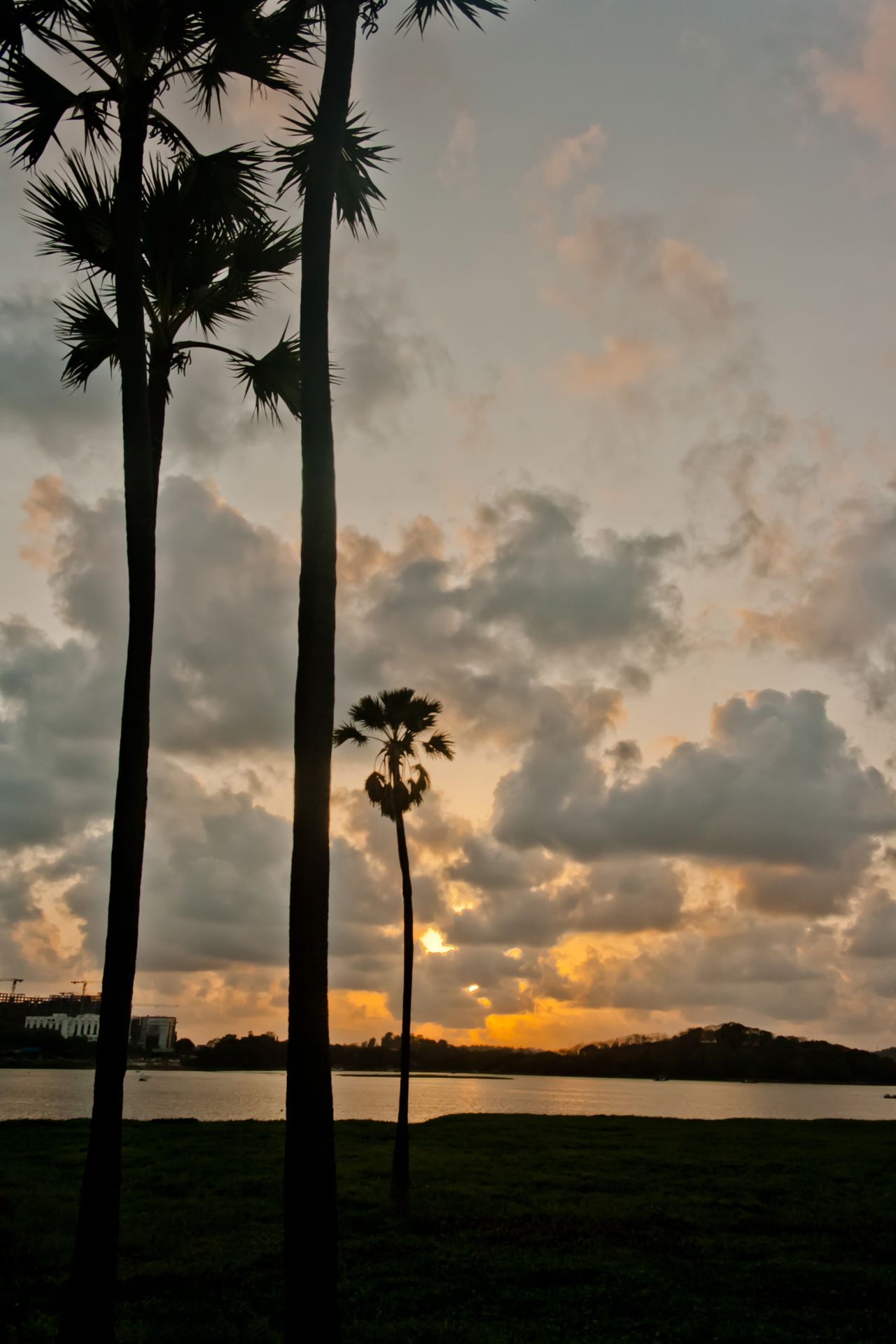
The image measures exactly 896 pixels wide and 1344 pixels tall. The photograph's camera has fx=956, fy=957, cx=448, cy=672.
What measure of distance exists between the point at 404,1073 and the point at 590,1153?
16.4 meters

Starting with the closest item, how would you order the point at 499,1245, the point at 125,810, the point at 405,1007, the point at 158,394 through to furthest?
the point at 125,810
the point at 158,394
the point at 499,1245
the point at 405,1007

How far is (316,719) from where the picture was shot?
8.93m

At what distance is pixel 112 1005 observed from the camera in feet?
33.9

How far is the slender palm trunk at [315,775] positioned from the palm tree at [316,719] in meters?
0.01

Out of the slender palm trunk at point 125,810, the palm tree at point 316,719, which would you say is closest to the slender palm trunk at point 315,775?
the palm tree at point 316,719

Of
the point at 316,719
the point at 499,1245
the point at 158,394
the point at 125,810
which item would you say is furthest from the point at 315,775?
the point at 499,1245

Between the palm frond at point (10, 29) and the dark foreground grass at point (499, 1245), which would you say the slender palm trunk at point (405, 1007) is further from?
the palm frond at point (10, 29)

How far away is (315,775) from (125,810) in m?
3.27

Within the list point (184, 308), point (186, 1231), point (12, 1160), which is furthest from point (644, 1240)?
point (12, 1160)

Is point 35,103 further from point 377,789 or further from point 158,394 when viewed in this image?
point 377,789

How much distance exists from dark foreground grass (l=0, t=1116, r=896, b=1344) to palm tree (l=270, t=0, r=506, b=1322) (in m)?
0.77

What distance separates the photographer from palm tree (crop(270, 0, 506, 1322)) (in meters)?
7.77

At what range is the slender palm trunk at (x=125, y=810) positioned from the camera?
31.1 feet

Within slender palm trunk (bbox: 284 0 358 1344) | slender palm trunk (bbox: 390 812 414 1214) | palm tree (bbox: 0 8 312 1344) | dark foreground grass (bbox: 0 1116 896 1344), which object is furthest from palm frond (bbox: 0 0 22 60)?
slender palm trunk (bbox: 390 812 414 1214)
